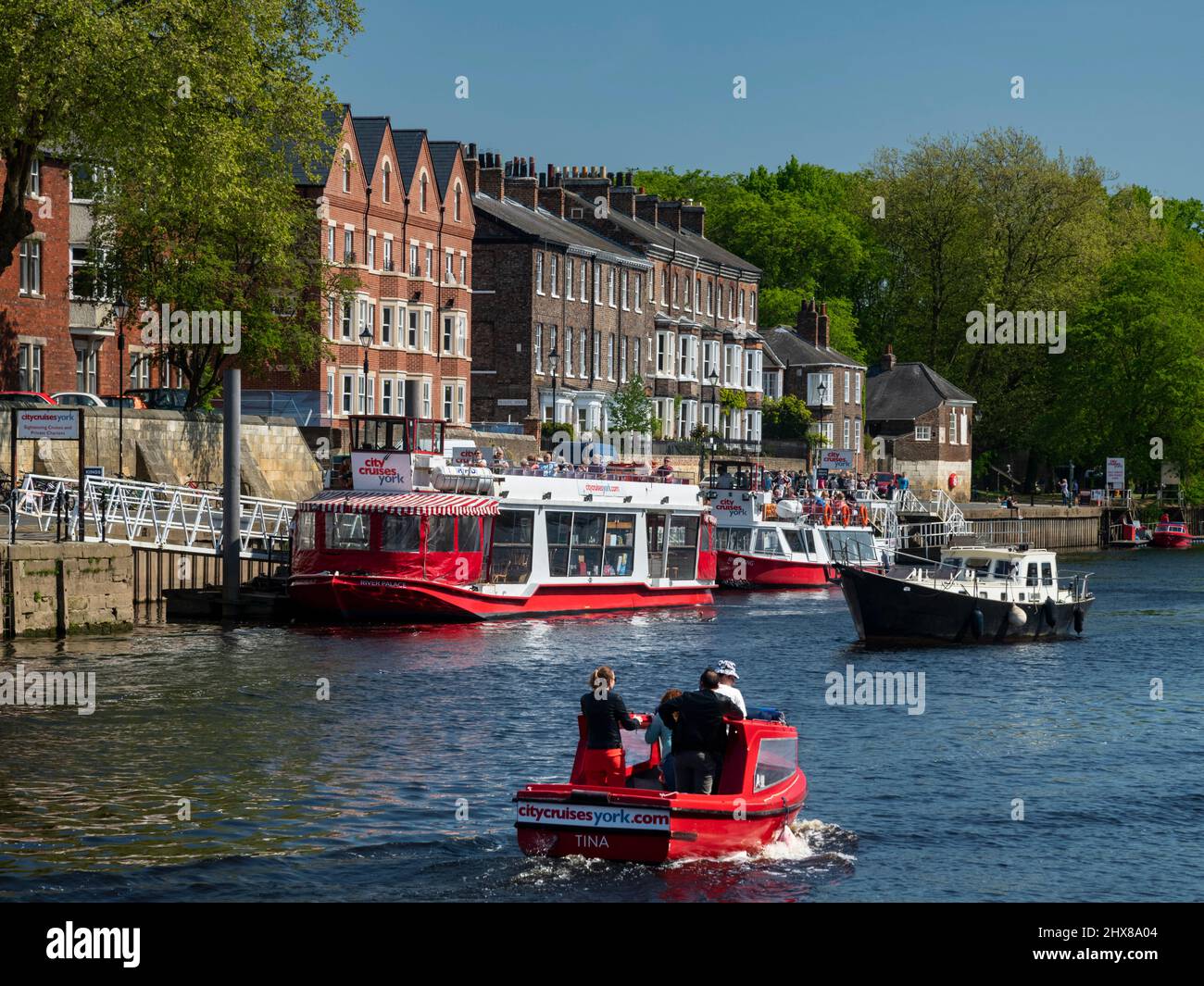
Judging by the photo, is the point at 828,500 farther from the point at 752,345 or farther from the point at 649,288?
the point at 752,345

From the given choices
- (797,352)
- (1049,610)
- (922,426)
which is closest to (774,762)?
(1049,610)

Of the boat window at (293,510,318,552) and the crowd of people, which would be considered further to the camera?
the boat window at (293,510,318,552)

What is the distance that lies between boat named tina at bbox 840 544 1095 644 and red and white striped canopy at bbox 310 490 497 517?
9780 millimetres

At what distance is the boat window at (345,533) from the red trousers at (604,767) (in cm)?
2469

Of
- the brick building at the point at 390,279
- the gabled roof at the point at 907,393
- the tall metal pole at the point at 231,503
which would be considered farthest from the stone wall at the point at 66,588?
the gabled roof at the point at 907,393

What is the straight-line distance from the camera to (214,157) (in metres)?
46.2

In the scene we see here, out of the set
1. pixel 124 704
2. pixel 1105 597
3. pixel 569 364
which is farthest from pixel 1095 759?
pixel 569 364

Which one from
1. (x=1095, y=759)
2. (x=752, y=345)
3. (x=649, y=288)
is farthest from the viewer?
(x=752, y=345)

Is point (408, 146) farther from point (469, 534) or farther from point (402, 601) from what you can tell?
point (402, 601)

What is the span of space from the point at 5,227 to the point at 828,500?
124 ft

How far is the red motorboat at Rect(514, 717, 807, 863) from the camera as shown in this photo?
2000 centimetres

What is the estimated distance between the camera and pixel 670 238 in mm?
107625

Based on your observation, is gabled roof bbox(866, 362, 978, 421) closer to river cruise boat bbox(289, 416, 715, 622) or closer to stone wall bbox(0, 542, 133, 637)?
river cruise boat bbox(289, 416, 715, 622)

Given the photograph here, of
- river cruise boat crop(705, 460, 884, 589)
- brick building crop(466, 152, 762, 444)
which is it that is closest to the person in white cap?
river cruise boat crop(705, 460, 884, 589)
